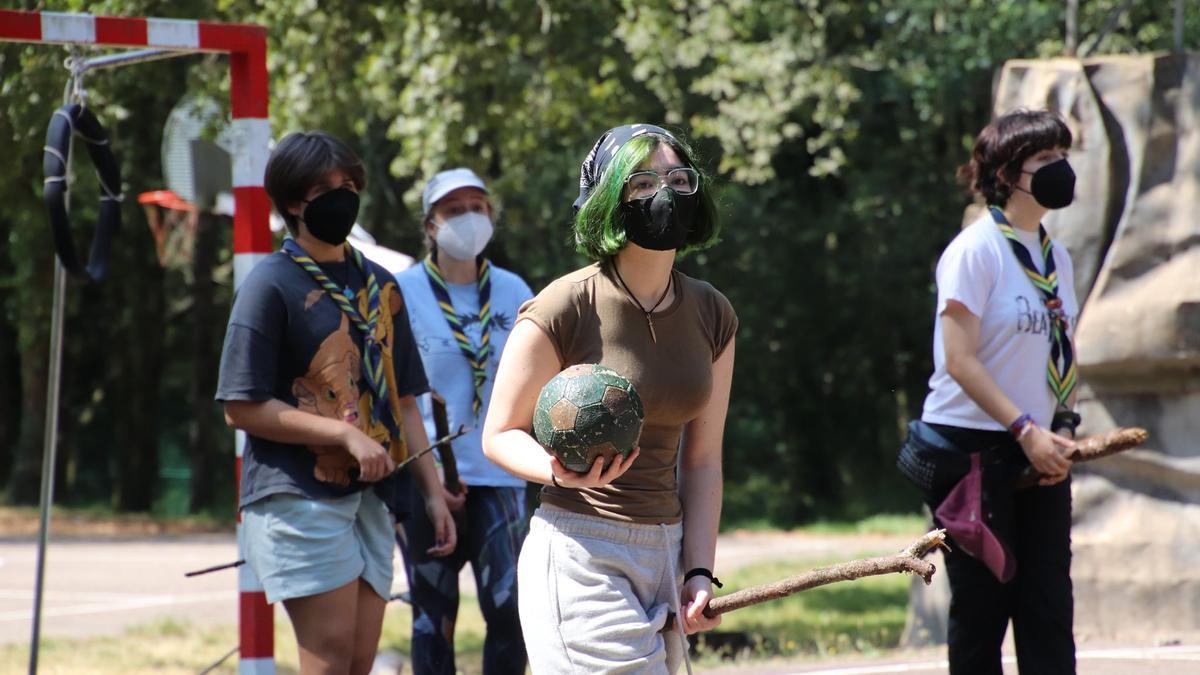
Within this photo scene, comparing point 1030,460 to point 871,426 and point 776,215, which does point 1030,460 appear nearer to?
point 776,215

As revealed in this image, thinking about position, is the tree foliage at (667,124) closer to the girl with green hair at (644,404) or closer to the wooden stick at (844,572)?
the girl with green hair at (644,404)

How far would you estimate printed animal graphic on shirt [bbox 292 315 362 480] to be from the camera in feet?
14.1

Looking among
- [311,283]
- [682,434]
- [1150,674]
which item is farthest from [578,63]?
[682,434]

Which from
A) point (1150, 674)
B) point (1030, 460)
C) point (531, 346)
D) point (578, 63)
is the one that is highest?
point (578, 63)

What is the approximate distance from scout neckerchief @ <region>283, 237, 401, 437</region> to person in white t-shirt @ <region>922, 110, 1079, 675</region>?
5.77ft

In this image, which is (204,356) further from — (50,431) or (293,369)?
(293,369)

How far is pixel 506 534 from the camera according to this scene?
210 inches

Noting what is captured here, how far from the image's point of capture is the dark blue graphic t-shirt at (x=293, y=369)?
4215 millimetres

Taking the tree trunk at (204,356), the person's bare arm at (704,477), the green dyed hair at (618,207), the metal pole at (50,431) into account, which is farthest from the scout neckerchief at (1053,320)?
the tree trunk at (204,356)

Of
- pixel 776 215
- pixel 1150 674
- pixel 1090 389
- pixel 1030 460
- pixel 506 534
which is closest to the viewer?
pixel 1030 460

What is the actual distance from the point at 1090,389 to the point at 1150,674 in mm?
2092

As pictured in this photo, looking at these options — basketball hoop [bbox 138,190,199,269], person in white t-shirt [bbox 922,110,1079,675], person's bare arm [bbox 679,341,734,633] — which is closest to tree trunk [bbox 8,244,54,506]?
basketball hoop [bbox 138,190,199,269]

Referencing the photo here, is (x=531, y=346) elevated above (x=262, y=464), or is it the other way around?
(x=531, y=346)

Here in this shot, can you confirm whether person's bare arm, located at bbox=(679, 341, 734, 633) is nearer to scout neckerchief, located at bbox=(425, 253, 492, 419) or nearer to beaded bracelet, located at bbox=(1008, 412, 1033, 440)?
beaded bracelet, located at bbox=(1008, 412, 1033, 440)
